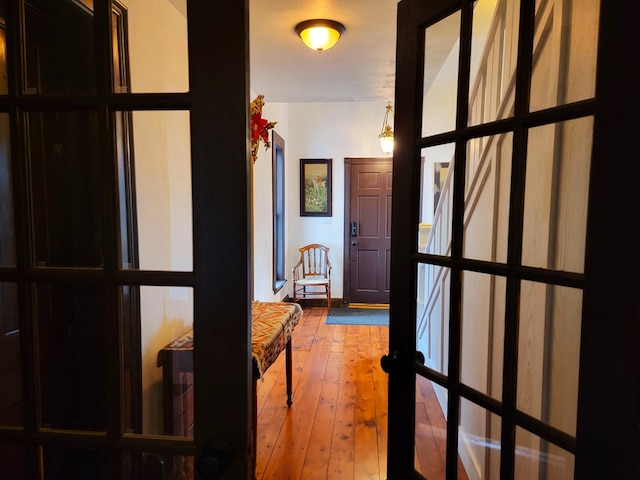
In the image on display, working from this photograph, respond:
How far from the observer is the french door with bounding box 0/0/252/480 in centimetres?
70

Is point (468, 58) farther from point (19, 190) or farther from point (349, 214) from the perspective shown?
point (349, 214)

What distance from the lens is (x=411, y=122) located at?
1065mm

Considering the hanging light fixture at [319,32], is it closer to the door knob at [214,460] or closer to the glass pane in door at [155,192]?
the glass pane in door at [155,192]

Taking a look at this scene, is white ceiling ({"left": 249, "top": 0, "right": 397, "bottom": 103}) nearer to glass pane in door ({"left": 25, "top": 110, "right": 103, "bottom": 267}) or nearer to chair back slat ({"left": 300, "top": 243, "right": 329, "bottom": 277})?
glass pane in door ({"left": 25, "top": 110, "right": 103, "bottom": 267})

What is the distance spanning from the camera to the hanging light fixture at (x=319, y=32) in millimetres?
1854

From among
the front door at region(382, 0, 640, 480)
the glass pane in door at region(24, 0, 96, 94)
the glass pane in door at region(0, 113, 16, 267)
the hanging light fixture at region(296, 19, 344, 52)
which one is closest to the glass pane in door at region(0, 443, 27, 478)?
the glass pane in door at region(0, 113, 16, 267)

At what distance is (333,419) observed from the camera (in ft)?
8.45

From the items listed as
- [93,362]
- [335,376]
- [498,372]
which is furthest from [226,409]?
[335,376]

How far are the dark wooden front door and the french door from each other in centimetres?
492

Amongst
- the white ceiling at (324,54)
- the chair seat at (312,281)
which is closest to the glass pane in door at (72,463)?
the white ceiling at (324,54)

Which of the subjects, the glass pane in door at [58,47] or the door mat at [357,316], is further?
the door mat at [357,316]

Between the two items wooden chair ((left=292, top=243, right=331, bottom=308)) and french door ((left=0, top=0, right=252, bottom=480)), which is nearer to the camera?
french door ((left=0, top=0, right=252, bottom=480))

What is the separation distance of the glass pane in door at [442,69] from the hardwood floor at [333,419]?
83 centimetres

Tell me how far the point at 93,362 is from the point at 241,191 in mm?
504
